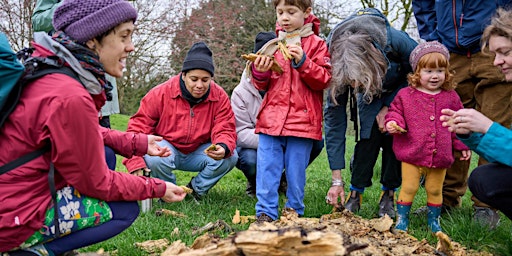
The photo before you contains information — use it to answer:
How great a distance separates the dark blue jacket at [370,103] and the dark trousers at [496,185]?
1.19m

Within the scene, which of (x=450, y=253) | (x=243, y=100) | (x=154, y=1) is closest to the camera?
(x=450, y=253)

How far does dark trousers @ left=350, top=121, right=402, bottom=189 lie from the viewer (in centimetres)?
403

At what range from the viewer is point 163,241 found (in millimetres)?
3072

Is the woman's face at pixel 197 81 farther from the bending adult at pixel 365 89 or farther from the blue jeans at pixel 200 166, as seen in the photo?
the bending adult at pixel 365 89

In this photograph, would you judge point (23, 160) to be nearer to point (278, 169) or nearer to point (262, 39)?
point (278, 169)

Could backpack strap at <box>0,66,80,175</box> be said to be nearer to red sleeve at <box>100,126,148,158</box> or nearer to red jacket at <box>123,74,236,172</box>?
red sleeve at <box>100,126,148,158</box>

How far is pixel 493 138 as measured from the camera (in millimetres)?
2609

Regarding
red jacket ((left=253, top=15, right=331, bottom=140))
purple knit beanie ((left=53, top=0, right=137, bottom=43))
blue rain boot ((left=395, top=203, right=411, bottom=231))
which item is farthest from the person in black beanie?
purple knit beanie ((left=53, top=0, right=137, bottom=43))

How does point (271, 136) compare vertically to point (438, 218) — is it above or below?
above

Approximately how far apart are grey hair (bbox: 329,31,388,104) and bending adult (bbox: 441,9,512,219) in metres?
0.84

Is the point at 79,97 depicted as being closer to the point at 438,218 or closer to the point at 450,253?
the point at 450,253

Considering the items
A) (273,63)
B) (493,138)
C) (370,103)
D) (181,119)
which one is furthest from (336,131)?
(493,138)

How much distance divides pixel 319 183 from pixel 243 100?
160 cm

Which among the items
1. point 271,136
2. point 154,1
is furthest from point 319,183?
point 154,1
